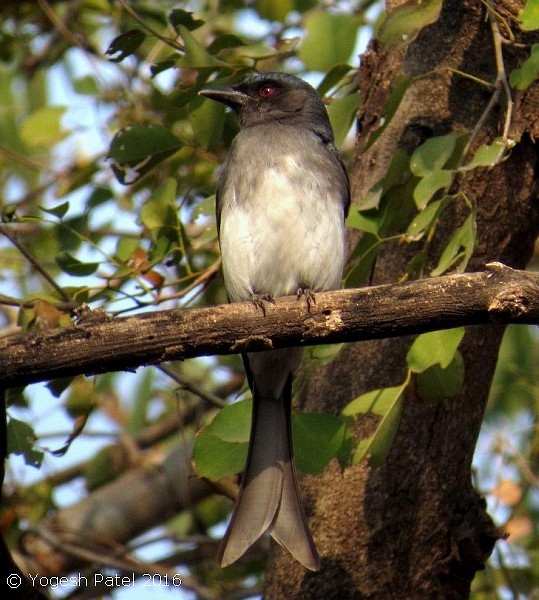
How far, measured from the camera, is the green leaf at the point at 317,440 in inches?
126

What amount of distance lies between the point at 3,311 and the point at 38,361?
3.25 metres

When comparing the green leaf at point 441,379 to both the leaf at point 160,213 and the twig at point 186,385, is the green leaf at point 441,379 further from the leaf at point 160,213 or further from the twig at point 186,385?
the leaf at point 160,213

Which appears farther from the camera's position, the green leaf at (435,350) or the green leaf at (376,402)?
the green leaf at (376,402)

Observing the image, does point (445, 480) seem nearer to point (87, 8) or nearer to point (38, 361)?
point (38, 361)

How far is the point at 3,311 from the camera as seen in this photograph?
581 centimetres

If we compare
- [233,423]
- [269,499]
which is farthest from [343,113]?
[269,499]

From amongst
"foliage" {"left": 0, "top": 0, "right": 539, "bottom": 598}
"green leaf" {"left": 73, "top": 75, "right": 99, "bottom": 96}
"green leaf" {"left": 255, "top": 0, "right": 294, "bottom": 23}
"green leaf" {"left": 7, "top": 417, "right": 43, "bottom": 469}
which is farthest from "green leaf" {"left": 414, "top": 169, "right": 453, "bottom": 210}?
"green leaf" {"left": 73, "top": 75, "right": 99, "bottom": 96}

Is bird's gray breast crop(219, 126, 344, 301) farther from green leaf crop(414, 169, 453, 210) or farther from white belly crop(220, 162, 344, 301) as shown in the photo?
green leaf crop(414, 169, 453, 210)

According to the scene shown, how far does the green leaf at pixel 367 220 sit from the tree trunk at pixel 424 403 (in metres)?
0.43

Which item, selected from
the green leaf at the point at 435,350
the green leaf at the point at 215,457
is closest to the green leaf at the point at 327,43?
the green leaf at the point at 435,350

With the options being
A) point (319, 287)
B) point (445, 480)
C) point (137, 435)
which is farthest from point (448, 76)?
point (137, 435)

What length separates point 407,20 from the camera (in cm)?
319

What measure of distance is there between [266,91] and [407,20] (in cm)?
154

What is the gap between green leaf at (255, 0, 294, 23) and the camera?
17.5ft
